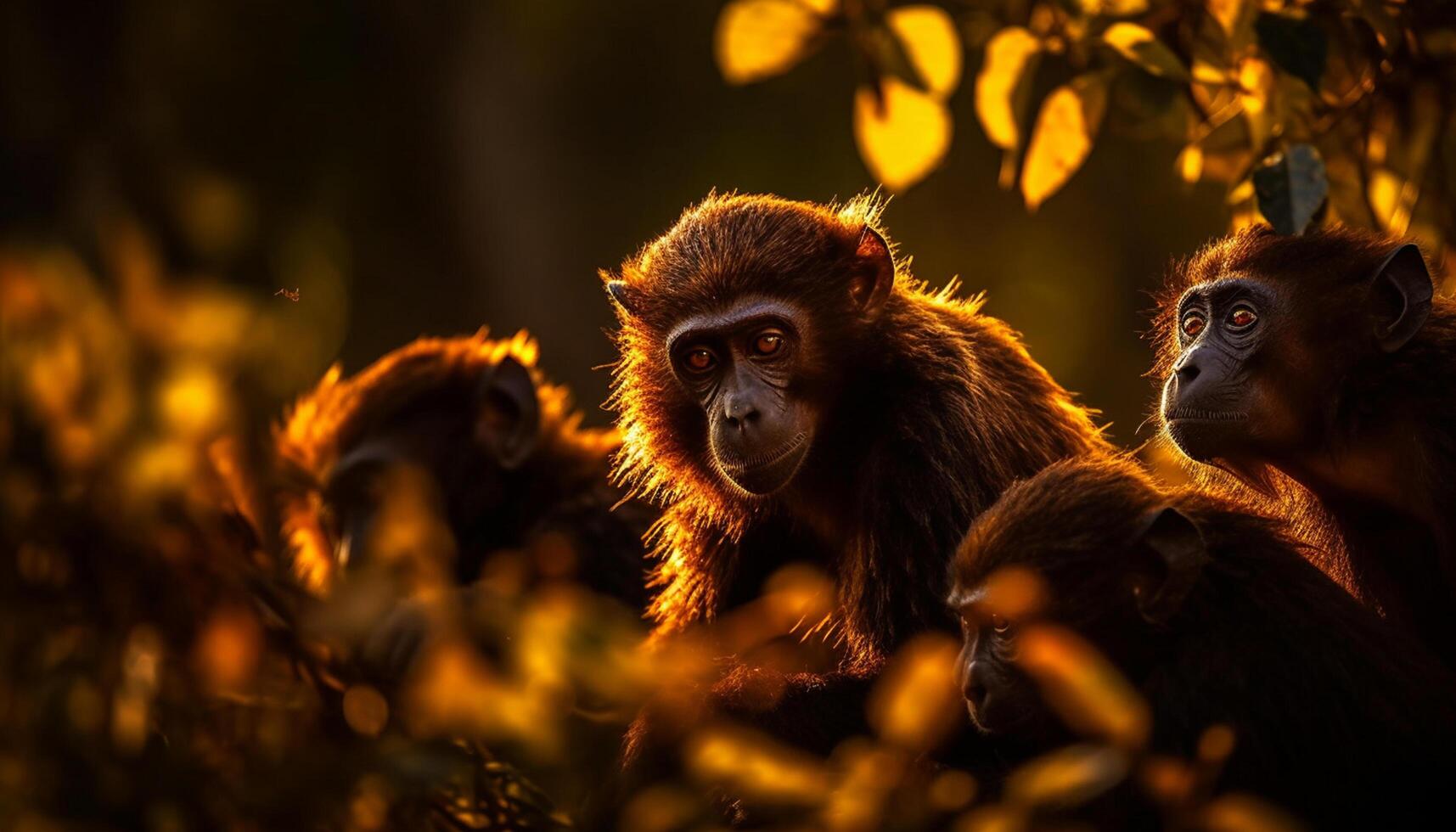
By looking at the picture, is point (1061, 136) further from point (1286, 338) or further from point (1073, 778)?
point (1073, 778)

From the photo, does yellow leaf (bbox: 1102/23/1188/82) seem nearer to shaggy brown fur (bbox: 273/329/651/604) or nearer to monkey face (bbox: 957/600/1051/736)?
monkey face (bbox: 957/600/1051/736)

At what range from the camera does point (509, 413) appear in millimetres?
6969

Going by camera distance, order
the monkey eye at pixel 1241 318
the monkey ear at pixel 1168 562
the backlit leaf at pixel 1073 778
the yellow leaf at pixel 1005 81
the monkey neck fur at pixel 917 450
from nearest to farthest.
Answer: the backlit leaf at pixel 1073 778, the monkey ear at pixel 1168 562, the yellow leaf at pixel 1005 81, the monkey eye at pixel 1241 318, the monkey neck fur at pixel 917 450

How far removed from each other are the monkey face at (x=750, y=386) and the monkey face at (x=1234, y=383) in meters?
1.10

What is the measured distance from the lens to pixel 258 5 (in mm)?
13781

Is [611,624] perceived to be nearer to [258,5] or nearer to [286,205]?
[286,205]

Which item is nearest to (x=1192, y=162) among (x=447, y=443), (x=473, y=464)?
(x=473, y=464)

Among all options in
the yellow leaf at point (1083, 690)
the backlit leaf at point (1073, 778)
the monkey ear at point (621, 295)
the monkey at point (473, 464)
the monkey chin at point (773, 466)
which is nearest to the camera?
the backlit leaf at point (1073, 778)

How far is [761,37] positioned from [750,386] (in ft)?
5.91

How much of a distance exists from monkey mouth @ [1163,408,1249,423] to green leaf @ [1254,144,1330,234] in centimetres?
64

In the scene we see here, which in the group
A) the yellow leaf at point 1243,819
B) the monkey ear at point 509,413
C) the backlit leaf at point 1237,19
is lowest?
the yellow leaf at point 1243,819

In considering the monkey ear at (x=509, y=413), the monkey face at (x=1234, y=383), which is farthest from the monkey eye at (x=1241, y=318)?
the monkey ear at (x=509, y=413)

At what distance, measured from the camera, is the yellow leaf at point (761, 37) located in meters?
3.55

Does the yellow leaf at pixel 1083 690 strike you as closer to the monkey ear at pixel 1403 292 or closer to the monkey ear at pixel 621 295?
the monkey ear at pixel 1403 292
